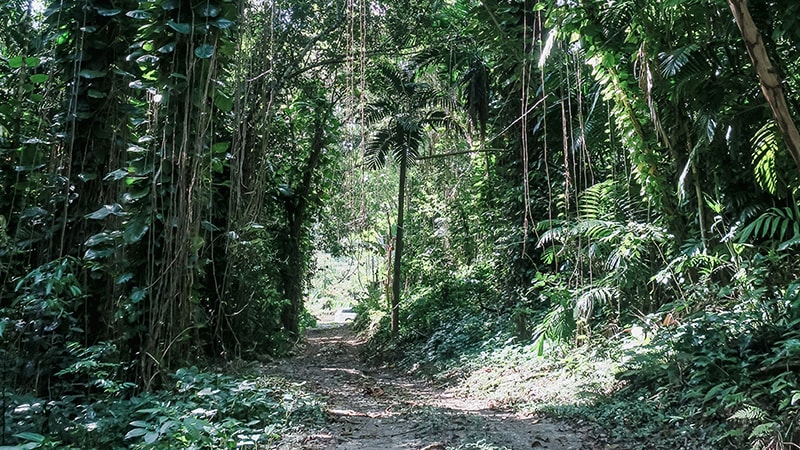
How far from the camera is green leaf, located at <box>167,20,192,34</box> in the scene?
4.40m

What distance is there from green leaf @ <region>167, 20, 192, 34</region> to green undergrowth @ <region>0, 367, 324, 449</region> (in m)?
2.90

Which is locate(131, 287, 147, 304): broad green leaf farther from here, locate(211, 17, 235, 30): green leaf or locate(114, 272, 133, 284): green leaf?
locate(211, 17, 235, 30): green leaf

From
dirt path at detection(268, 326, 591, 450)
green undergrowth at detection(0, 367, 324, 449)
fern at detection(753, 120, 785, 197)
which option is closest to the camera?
green undergrowth at detection(0, 367, 324, 449)

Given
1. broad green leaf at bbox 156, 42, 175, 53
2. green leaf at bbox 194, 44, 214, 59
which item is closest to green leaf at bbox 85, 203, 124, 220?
broad green leaf at bbox 156, 42, 175, 53

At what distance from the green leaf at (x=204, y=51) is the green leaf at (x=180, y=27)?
16 cm

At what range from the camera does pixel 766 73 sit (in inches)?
118

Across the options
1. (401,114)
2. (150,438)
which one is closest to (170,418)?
(150,438)

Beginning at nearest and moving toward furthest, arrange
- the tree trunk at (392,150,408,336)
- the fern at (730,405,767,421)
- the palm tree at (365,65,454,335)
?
the fern at (730,405,767,421) < the palm tree at (365,65,454,335) < the tree trunk at (392,150,408,336)

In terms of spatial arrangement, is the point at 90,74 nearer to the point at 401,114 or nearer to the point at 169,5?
the point at 169,5

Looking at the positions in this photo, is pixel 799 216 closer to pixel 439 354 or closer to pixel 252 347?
pixel 439 354

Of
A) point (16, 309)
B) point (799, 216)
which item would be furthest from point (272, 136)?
point (799, 216)

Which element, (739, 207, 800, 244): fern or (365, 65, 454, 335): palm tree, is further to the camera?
(365, 65, 454, 335): palm tree

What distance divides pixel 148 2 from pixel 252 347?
17.4 ft

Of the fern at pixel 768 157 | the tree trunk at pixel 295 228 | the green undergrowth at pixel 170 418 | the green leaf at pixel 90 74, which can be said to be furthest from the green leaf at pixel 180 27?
the tree trunk at pixel 295 228
